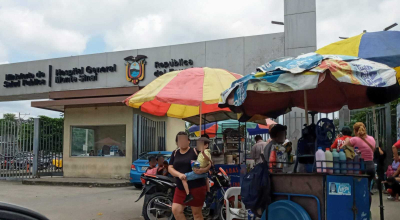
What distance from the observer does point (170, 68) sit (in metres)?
15.6

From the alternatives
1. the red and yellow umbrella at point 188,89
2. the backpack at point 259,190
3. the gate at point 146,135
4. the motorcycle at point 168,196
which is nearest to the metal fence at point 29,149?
the gate at point 146,135

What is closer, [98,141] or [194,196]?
[194,196]

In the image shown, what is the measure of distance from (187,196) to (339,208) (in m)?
2.15

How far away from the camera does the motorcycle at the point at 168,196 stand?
279 inches

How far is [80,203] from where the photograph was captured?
10.2 m

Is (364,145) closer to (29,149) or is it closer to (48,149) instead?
(48,149)

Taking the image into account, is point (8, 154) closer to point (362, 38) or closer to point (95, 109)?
point (95, 109)

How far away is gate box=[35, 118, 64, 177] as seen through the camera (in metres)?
17.4

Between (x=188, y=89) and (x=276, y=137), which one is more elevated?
(x=188, y=89)

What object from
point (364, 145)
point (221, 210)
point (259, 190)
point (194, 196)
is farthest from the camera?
point (221, 210)

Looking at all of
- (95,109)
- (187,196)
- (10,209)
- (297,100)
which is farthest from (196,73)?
(95,109)

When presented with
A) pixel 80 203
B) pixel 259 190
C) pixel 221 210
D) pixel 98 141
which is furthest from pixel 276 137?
pixel 98 141

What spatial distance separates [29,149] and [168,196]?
41.2 ft

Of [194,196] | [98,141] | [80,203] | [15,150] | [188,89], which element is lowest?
[80,203]
